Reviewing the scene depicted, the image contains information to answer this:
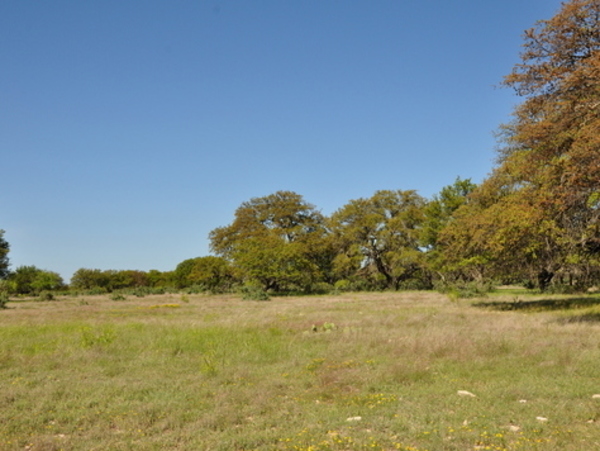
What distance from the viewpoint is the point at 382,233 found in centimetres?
5728

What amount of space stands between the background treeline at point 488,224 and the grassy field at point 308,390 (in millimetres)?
4765

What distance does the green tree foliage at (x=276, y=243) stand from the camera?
52312 millimetres

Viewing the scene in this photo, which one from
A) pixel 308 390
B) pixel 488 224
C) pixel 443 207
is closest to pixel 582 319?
pixel 488 224

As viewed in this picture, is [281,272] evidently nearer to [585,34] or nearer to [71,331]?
[71,331]

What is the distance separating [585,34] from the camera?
16.0m

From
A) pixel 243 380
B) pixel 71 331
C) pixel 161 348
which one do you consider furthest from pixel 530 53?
pixel 71 331

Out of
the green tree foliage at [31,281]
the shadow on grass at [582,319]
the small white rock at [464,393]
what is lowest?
the small white rock at [464,393]

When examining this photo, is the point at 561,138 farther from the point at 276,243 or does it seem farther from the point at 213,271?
the point at 213,271

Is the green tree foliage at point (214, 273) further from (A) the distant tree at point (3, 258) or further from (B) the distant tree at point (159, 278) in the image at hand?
(B) the distant tree at point (159, 278)

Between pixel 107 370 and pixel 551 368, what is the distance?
1012 centimetres

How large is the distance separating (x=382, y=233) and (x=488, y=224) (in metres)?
36.6

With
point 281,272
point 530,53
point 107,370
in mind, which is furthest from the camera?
point 281,272

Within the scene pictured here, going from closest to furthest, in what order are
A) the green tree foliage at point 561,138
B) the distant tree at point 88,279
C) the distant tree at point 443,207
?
1. the green tree foliage at point 561,138
2. the distant tree at point 443,207
3. the distant tree at point 88,279

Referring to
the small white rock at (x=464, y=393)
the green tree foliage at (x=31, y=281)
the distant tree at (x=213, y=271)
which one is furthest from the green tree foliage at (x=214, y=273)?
the small white rock at (x=464, y=393)
